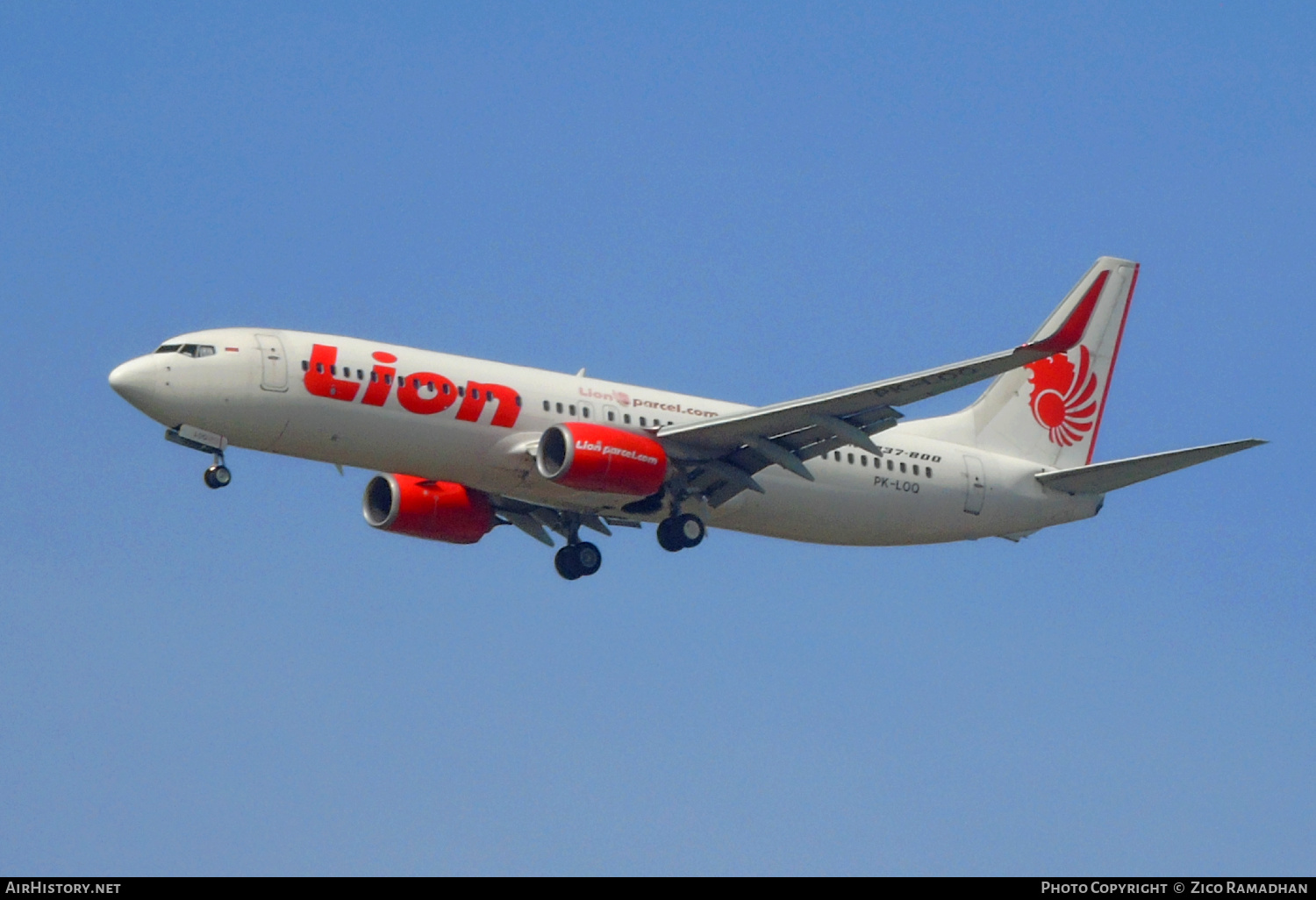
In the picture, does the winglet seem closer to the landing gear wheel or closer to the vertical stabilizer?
the vertical stabilizer

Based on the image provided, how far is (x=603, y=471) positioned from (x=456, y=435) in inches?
131

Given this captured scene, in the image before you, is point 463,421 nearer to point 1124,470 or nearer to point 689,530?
point 689,530

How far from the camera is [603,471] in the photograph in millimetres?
41688

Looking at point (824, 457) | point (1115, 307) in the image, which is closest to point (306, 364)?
point (824, 457)

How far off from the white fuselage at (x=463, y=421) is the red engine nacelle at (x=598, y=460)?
58cm

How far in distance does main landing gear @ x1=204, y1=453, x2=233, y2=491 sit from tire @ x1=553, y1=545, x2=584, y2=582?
999 cm

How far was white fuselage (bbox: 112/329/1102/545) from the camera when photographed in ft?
132

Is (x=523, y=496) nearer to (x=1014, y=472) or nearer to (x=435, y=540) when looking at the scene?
(x=435, y=540)

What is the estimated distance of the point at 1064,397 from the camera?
172ft

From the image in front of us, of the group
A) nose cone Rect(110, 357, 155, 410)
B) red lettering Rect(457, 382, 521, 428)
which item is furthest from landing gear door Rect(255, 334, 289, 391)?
red lettering Rect(457, 382, 521, 428)

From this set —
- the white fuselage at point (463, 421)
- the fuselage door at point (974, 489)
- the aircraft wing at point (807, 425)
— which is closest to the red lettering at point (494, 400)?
the white fuselage at point (463, 421)

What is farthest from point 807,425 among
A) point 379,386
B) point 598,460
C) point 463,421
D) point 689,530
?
point 379,386

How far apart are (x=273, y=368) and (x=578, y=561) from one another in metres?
10.4

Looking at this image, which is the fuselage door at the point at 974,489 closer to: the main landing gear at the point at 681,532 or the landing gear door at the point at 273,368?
the main landing gear at the point at 681,532
